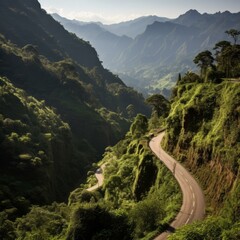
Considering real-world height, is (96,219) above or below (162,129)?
below

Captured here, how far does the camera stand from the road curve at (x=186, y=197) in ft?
152

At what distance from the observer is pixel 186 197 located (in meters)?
53.2

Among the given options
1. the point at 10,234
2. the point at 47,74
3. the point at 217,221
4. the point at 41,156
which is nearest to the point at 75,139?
the point at 47,74

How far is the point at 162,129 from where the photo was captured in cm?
9512

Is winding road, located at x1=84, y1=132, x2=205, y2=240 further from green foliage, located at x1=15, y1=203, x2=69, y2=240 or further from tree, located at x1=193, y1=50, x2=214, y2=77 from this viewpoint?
tree, located at x1=193, y1=50, x2=214, y2=77

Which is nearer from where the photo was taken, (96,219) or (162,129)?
(96,219)

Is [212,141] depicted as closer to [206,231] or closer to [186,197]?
[186,197]

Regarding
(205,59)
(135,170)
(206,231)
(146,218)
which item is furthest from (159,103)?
(206,231)

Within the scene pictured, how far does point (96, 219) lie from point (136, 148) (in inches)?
1547

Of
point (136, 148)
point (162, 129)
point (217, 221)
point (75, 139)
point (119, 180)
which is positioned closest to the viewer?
point (217, 221)

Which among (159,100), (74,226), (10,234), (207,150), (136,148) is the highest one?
(159,100)

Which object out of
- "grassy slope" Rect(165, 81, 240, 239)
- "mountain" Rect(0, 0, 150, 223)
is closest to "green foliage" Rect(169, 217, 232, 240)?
"grassy slope" Rect(165, 81, 240, 239)

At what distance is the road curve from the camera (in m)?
46.4

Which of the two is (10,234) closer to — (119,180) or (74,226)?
(74,226)
